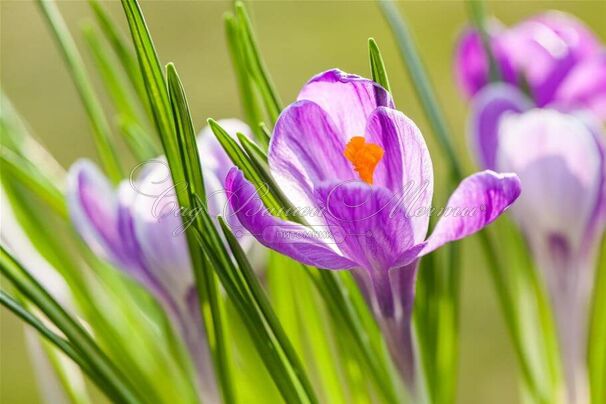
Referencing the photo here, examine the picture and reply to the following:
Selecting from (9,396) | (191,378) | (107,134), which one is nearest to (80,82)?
(107,134)

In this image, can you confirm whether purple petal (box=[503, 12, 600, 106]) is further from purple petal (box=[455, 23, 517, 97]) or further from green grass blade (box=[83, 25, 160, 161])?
green grass blade (box=[83, 25, 160, 161])

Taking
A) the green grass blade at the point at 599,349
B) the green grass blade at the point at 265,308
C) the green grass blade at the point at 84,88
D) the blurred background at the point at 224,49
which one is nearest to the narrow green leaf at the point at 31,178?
the green grass blade at the point at 84,88

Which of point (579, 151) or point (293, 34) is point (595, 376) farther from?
point (293, 34)

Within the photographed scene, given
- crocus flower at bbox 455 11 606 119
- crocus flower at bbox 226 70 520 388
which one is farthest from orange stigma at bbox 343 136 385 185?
crocus flower at bbox 455 11 606 119

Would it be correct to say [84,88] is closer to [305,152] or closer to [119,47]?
[119,47]

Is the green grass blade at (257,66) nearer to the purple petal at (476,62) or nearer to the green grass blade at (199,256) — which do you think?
the green grass blade at (199,256)

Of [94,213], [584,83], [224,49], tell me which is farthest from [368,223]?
[224,49]
